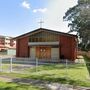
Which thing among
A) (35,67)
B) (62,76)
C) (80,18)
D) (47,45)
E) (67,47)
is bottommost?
(62,76)

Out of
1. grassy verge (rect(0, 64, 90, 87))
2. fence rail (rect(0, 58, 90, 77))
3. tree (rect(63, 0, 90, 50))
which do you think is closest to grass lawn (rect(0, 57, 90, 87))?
grassy verge (rect(0, 64, 90, 87))

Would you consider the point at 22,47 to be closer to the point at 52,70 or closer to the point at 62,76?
the point at 52,70

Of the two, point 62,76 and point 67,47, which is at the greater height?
point 67,47

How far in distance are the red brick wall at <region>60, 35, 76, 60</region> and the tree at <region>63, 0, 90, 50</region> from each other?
92.8 inches

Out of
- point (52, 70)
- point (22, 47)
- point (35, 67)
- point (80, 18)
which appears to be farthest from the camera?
point (22, 47)

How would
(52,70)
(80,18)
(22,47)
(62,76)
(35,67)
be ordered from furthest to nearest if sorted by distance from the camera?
(22,47)
(80,18)
(35,67)
(52,70)
(62,76)

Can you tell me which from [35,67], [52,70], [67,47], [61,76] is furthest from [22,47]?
[61,76]

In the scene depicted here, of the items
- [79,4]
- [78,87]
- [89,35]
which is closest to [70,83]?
[78,87]

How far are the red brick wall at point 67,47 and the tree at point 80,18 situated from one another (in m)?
2.36

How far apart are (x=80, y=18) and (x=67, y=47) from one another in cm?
556

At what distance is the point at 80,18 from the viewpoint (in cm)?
3378

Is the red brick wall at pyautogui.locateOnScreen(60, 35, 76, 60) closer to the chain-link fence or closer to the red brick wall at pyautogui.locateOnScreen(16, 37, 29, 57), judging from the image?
the red brick wall at pyautogui.locateOnScreen(16, 37, 29, 57)

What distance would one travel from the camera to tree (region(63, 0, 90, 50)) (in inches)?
1272

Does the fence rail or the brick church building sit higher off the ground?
the brick church building
